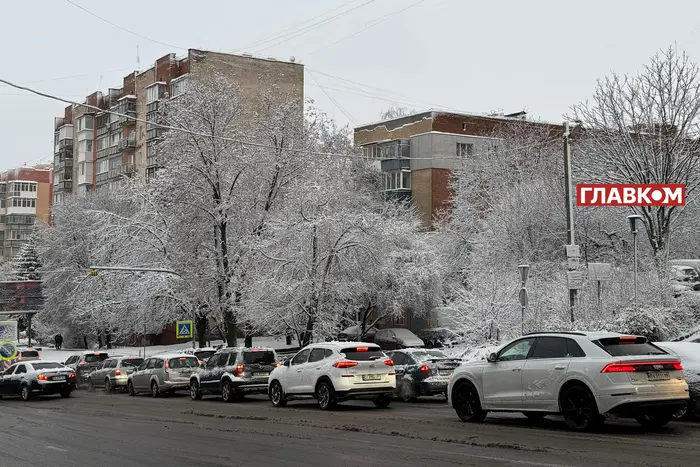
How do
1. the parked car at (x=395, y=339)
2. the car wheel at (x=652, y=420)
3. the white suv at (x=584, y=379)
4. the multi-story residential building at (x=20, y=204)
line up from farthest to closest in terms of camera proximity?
the multi-story residential building at (x=20, y=204), the parked car at (x=395, y=339), the car wheel at (x=652, y=420), the white suv at (x=584, y=379)

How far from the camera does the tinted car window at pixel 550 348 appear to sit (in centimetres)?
1435

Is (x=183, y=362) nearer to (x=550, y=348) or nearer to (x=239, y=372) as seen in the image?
(x=239, y=372)

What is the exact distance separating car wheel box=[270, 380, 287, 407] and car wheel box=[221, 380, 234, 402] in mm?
3081

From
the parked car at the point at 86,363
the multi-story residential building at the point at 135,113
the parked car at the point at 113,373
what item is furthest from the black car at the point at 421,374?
the multi-story residential building at the point at 135,113

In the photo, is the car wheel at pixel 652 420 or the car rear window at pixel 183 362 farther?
the car rear window at pixel 183 362

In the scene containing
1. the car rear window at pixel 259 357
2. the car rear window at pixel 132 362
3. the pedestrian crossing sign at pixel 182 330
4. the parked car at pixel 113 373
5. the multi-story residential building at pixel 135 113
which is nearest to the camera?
the car rear window at pixel 259 357

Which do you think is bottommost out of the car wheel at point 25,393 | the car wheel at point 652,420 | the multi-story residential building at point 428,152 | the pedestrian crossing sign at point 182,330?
the car wheel at point 25,393

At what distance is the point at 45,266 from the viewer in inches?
2731

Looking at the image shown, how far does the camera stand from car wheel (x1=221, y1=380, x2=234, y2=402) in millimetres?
25453

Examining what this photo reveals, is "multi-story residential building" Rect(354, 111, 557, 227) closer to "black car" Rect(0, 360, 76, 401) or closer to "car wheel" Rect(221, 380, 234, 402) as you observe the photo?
"black car" Rect(0, 360, 76, 401)

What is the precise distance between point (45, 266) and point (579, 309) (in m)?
51.9

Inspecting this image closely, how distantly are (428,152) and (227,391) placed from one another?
50.5m

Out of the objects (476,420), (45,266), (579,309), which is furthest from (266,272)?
(45,266)

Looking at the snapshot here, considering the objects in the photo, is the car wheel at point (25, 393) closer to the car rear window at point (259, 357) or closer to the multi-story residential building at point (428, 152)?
the car rear window at point (259, 357)
